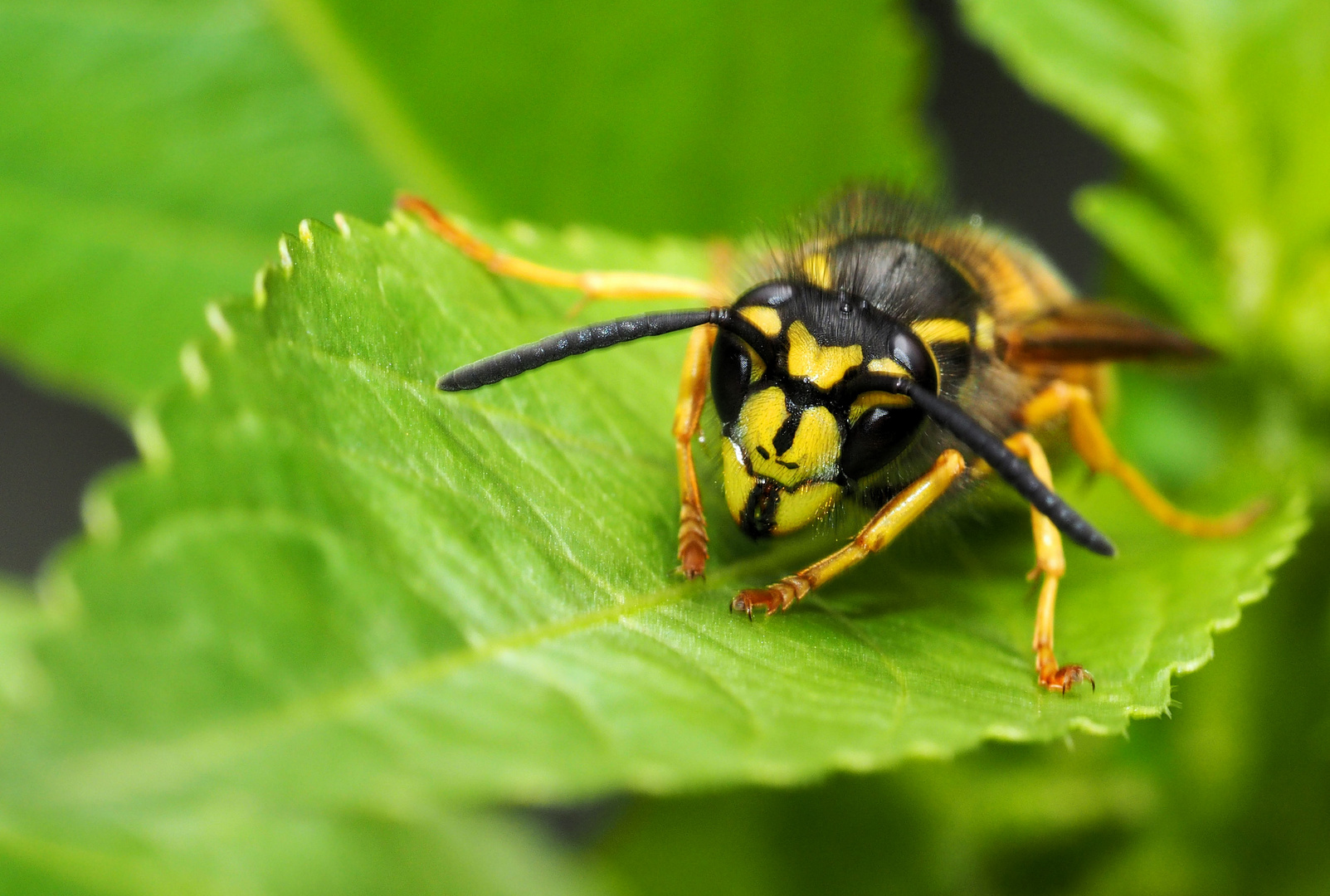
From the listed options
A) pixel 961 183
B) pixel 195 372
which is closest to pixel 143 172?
pixel 195 372

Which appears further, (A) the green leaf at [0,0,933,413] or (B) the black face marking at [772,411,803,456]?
(A) the green leaf at [0,0,933,413]

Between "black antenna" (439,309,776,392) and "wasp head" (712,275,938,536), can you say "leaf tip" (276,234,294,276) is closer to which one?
"black antenna" (439,309,776,392)

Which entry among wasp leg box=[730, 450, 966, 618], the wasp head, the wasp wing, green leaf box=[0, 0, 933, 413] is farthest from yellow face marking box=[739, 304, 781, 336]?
green leaf box=[0, 0, 933, 413]

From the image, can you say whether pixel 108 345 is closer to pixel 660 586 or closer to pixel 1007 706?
pixel 660 586

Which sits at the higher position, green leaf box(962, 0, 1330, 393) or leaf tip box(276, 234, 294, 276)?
green leaf box(962, 0, 1330, 393)

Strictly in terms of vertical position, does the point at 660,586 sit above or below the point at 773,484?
below

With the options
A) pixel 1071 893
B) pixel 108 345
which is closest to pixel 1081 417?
pixel 1071 893

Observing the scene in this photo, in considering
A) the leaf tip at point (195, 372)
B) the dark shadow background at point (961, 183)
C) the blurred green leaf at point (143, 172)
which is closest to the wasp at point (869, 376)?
the leaf tip at point (195, 372)

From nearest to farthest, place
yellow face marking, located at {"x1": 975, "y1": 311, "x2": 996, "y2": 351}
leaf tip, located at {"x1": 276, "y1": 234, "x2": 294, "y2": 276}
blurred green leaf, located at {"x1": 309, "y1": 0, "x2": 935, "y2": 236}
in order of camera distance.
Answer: leaf tip, located at {"x1": 276, "y1": 234, "x2": 294, "y2": 276} < yellow face marking, located at {"x1": 975, "y1": 311, "x2": 996, "y2": 351} < blurred green leaf, located at {"x1": 309, "y1": 0, "x2": 935, "y2": 236}

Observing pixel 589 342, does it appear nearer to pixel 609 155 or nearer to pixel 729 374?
pixel 729 374

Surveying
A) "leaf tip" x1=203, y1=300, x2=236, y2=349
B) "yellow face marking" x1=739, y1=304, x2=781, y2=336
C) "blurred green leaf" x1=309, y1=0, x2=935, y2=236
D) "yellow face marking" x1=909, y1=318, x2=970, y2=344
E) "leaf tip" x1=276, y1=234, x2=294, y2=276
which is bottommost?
"leaf tip" x1=203, y1=300, x2=236, y2=349
